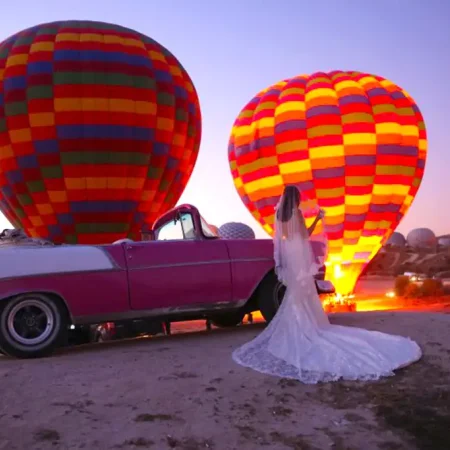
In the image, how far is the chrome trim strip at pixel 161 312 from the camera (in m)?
6.44

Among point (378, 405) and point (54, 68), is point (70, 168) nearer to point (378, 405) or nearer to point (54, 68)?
point (54, 68)

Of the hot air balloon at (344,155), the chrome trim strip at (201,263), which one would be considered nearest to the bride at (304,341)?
the chrome trim strip at (201,263)

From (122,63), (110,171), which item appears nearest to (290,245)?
(110,171)

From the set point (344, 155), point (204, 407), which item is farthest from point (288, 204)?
point (344, 155)

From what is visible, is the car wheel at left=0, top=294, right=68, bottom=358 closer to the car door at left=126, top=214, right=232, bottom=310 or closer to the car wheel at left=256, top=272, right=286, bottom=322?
the car door at left=126, top=214, right=232, bottom=310

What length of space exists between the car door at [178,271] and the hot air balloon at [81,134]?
11.3 meters

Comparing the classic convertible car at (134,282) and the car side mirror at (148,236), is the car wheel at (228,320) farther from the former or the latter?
the car side mirror at (148,236)

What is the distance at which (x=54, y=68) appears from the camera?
714 inches

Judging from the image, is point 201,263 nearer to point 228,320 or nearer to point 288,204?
point 288,204

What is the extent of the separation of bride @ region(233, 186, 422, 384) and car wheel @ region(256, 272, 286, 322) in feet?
3.23

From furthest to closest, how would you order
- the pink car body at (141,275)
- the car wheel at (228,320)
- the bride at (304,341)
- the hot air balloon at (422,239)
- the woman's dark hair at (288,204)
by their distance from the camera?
1. the hot air balloon at (422,239)
2. the car wheel at (228,320)
3. the woman's dark hair at (288,204)
4. the pink car body at (141,275)
5. the bride at (304,341)

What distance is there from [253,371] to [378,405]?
4.01 feet

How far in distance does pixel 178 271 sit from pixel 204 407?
2878 millimetres

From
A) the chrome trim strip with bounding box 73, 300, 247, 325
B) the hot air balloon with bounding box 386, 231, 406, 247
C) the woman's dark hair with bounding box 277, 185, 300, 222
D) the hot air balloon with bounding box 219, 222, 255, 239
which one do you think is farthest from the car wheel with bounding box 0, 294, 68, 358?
the hot air balloon with bounding box 386, 231, 406, 247
